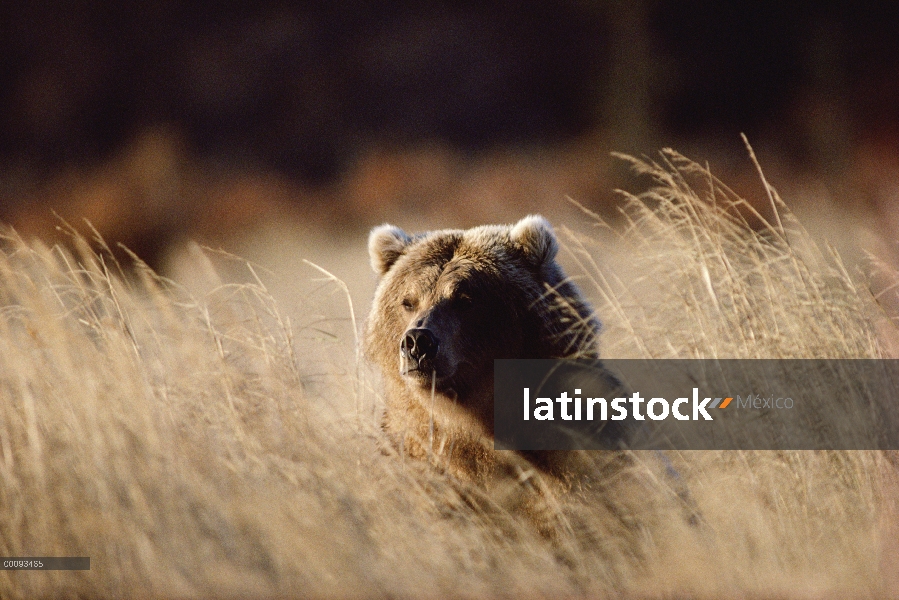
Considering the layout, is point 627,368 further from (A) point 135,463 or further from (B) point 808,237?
(A) point 135,463

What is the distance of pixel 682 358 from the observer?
302 centimetres

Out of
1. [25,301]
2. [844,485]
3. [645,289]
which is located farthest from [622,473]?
[25,301]

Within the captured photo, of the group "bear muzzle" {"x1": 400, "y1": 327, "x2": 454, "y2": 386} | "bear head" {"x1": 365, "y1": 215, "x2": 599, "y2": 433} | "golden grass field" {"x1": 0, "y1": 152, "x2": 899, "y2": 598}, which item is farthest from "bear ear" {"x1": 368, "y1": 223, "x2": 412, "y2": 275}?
"bear muzzle" {"x1": 400, "y1": 327, "x2": 454, "y2": 386}

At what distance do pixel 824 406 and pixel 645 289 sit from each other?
1.06m

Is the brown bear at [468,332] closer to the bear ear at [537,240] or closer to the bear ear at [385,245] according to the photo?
the bear ear at [537,240]

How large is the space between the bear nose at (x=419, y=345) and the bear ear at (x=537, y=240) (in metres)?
0.64

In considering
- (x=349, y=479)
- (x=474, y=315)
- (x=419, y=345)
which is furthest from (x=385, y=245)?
(x=349, y=479)

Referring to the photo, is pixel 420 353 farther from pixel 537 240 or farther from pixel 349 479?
pixel 537 240

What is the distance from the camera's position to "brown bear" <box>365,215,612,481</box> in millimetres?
3045

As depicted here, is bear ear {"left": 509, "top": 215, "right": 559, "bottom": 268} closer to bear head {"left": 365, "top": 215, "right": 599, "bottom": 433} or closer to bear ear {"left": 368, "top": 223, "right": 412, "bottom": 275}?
bear head {"left": 365, "top": 215, "right": 599, "bottom": 433}

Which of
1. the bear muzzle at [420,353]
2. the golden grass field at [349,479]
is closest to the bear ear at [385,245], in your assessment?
the golden grass field at [349,479]

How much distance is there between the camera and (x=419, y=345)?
294cm

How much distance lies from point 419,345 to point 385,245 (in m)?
0.82

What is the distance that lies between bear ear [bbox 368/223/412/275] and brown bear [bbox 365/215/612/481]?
129mm
